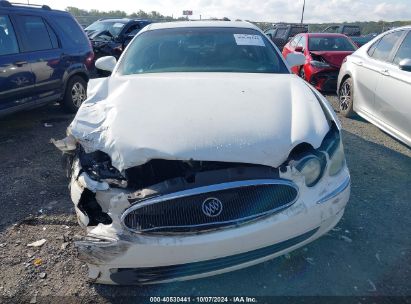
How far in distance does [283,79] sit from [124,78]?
1482 millimetres

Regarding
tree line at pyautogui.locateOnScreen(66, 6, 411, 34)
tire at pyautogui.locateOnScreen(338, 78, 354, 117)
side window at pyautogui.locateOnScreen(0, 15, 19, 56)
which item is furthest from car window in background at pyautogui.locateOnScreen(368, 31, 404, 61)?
tree line at pyautogui.locateOnScreen(66, 6, 411, 34)

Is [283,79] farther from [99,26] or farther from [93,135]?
[99,26]

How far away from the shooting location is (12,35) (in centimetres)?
531

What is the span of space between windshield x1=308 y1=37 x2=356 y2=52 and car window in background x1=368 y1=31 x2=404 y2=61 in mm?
3326

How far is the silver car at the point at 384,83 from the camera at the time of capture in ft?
14.3

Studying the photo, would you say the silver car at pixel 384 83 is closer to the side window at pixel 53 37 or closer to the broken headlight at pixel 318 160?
the broken headlight at pixel 318 160

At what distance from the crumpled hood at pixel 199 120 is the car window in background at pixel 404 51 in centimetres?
241

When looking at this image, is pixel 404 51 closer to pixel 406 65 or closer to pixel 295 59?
pixel 406 65

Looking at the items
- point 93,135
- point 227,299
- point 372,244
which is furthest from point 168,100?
point 372,244

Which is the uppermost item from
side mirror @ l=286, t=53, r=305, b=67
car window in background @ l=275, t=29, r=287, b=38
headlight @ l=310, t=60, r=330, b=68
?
side mirror @ l=286, t=53, r=305, b=67

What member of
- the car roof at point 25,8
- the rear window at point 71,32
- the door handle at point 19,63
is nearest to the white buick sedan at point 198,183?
the door handle at point 19,63

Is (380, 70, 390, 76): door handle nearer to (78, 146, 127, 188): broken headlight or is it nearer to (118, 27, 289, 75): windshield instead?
(118, 27, 289, 75): windshield

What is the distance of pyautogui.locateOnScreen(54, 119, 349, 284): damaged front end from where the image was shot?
202 centimetres

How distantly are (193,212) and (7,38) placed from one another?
473cm
